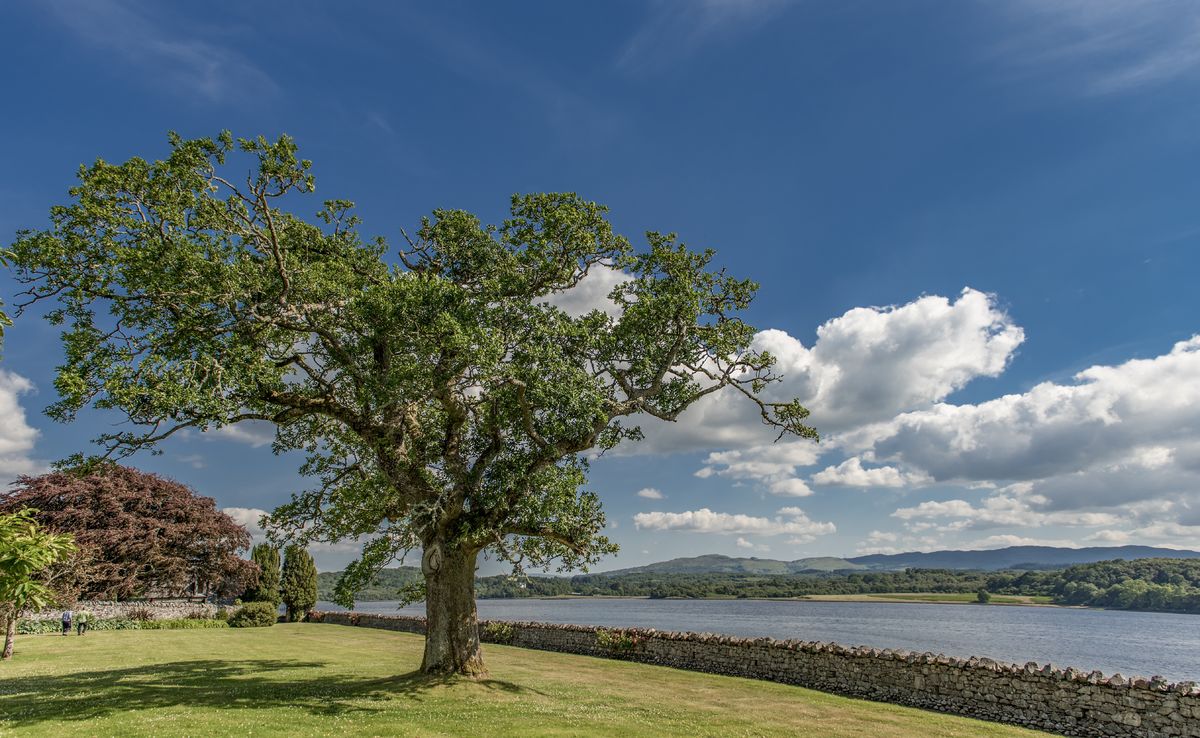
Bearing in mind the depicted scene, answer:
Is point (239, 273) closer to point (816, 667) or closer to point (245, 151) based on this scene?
point (245, 151)

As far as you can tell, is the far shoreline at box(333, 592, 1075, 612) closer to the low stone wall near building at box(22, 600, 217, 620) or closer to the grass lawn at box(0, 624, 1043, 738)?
the low stone wall near building at box(22, 600, 217, 620)

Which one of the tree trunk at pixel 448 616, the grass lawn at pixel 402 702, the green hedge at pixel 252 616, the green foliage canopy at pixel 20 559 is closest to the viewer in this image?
the green foliage canopy at pixel 20 559

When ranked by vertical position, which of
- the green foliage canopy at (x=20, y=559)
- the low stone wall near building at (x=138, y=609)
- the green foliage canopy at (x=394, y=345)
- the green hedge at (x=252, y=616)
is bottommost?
the green hedge at (x=252, y=616)

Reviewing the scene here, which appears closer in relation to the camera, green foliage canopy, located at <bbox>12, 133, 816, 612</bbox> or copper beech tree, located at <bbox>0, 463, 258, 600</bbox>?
green foliage canopy, located at <bbox>12, 133, 816, 612</bbox>

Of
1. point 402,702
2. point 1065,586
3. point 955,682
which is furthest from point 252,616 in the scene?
point 1065,586

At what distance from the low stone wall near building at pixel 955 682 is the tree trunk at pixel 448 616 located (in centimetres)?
893

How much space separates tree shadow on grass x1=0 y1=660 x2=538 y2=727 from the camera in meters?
13.6

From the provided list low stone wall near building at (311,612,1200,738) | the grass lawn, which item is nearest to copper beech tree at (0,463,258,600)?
the grass lawn

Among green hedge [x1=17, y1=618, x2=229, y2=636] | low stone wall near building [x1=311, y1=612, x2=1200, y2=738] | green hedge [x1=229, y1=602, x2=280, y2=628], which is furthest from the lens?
green hedge [x1=229, y1=602, x2=280, y2=628]

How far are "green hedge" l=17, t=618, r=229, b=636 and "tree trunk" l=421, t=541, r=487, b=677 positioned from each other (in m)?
31.5

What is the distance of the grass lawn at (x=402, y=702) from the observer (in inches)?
482

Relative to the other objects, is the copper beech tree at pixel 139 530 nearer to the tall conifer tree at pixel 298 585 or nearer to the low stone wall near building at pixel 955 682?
the tall conifer tree at pixel 298 585

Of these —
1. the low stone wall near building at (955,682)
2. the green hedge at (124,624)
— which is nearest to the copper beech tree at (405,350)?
the low stone wall near building at (955,682)

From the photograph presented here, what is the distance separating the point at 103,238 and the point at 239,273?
2.72m
